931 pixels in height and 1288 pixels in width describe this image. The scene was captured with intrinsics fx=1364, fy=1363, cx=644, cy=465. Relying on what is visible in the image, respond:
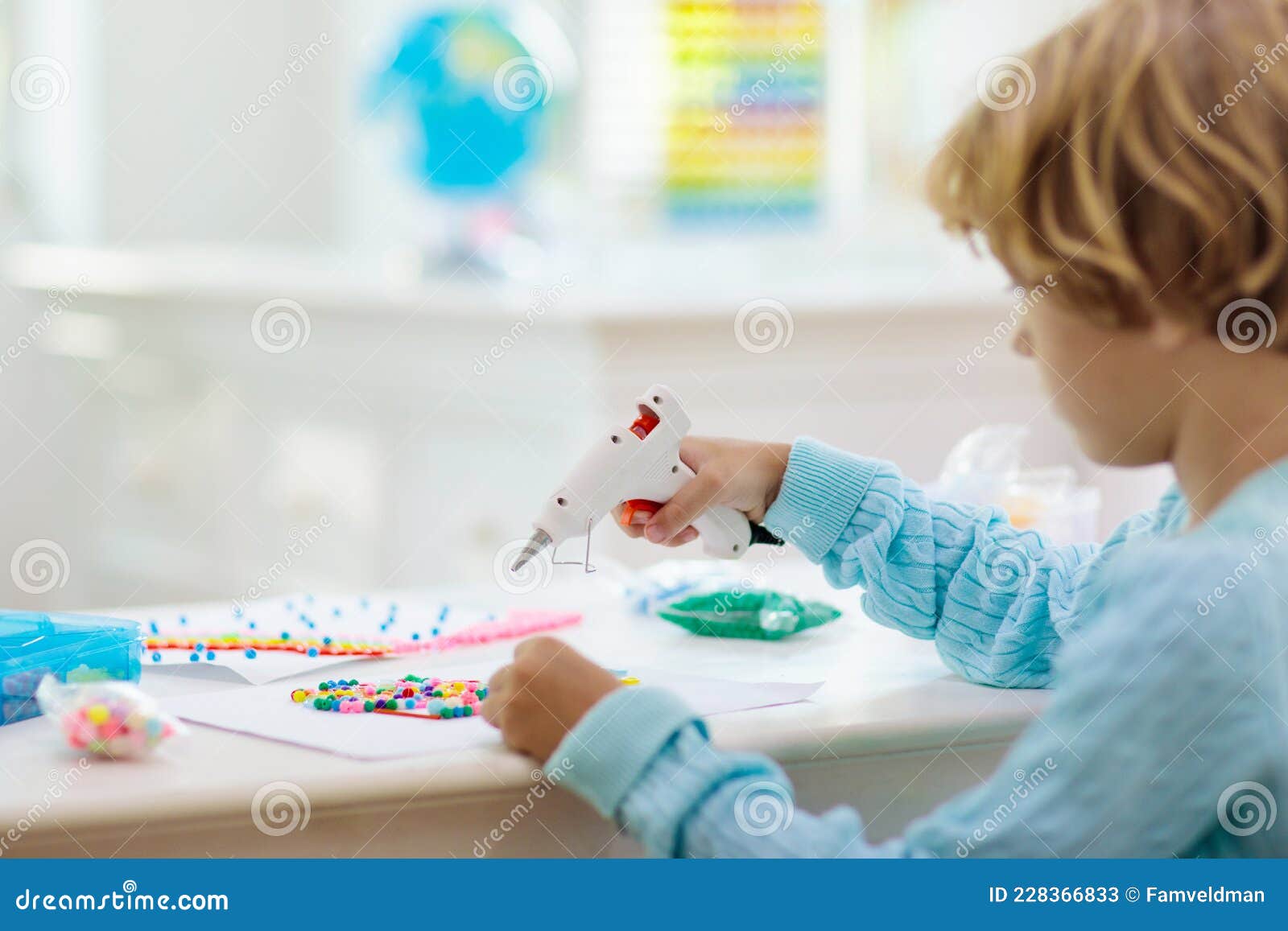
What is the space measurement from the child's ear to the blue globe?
6.51 ft

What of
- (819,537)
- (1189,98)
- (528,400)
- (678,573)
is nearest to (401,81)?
(528,400)

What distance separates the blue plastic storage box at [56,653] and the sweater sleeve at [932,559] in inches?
20.5

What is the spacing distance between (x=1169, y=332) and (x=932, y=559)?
34 cm

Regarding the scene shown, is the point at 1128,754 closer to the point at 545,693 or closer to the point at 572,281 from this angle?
the point at 545,693

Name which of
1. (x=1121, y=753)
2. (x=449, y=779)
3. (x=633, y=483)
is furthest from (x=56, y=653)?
(x=1121, y=753)

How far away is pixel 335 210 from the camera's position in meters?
3.11

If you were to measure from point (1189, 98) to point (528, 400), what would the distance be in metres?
1.82

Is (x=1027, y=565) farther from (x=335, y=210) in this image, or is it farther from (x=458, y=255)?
(x=335, y=210)

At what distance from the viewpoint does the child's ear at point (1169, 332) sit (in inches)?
32.4

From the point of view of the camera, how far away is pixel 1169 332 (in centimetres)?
82

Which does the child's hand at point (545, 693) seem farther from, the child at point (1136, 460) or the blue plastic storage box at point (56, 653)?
the blue plastic storage box at point (56, 653)

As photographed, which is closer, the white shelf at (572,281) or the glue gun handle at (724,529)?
the glue gun handle at (724,529)

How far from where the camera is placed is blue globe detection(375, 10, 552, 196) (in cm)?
261

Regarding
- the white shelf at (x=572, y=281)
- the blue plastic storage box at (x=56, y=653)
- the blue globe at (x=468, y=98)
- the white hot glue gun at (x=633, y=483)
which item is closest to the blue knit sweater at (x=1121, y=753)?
the white hot glue gun at (x=633, y=483)
